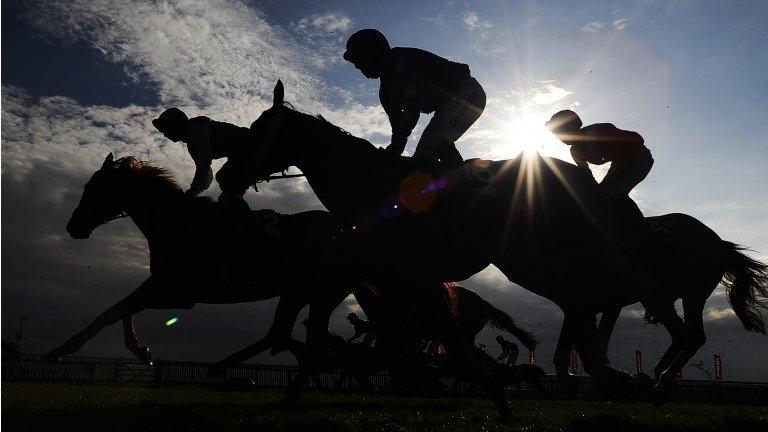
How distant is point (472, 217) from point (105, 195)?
586cm

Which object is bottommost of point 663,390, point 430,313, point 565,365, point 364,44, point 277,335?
point 663,390

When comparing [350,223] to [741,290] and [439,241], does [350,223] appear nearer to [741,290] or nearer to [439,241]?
[439,241]

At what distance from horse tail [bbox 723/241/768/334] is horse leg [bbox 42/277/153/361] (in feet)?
25.8

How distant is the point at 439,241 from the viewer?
4809mm

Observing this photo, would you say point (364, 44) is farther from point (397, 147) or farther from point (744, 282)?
point (744, 282)

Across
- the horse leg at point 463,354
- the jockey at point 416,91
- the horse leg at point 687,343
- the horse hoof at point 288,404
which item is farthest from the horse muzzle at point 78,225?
the horse leg at point 687,343

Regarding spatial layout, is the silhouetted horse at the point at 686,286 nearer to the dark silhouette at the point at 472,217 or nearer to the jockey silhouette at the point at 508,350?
the dark silhouette at the point at 472,217

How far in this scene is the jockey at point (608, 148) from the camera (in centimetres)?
666

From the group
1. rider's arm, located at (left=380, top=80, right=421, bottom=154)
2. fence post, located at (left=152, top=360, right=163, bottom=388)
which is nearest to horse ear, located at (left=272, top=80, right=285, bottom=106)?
rider's arm, located at (left=380, top=80, right=421, bottom=154)

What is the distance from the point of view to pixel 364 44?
5371 millimetres

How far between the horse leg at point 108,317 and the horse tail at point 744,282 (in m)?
7.87

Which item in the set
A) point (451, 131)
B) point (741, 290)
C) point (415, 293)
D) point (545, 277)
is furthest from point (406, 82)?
point (741, 290)

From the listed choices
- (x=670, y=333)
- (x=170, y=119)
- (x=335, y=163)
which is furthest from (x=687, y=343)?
(x=170, y=119)

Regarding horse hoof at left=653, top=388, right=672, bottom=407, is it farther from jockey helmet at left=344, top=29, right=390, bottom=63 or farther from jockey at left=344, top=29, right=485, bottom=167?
jockey helmet at left=344, top=29, right=390, bottom=63
